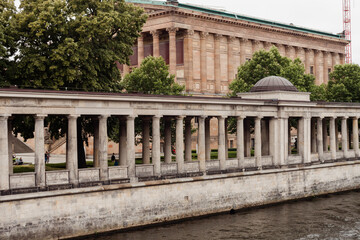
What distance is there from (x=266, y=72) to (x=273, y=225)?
35.7 meters

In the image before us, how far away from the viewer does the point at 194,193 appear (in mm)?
42125

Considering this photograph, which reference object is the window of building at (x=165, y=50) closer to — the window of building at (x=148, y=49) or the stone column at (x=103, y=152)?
the window of building at (x=148, y=49)

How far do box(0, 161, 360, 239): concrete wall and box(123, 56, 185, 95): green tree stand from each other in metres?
18.6

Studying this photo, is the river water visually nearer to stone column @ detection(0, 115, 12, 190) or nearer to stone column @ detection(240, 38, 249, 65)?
stone column @ detection(0, 115, 12, 190)

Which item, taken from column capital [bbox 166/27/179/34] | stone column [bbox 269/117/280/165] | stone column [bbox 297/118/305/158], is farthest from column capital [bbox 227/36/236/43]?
stone column [bbox 269/117/280/165]

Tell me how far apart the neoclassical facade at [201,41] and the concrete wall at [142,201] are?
41.7 metres

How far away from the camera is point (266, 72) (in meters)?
72.4

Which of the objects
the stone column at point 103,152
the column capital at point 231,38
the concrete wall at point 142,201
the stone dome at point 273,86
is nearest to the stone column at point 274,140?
the concrete wall at point 142,201

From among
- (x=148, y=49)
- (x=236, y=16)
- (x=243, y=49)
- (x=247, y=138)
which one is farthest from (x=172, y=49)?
(x=247, y=138)

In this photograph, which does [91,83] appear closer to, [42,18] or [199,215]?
[42,18]

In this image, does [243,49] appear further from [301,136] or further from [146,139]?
[146,139]

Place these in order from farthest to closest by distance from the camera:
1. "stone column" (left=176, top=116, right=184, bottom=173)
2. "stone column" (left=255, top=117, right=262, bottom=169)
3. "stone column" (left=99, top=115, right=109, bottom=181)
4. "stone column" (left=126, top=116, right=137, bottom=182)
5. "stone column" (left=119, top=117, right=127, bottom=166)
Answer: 1. "stone column" (left=255, top=117, right=262, bottom=169)
2. "stone column" (left=119, top=117, right=127, bottom=166)
3. "stone column" (left=176, top=116, right=184, bottom=173)
4. "stone column" (left=126, top=116, right=137, bottom=182)
5. "stone column" (left=99, top=115, right=109, bottom=181)

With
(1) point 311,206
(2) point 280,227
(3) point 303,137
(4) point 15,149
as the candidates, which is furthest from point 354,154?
(4) point 15,149

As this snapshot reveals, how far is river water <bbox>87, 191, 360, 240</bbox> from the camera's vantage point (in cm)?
3669
